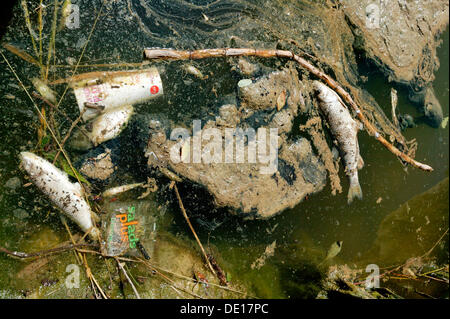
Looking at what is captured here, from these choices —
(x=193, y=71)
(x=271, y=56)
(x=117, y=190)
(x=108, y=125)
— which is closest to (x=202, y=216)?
(x=117, y=190)

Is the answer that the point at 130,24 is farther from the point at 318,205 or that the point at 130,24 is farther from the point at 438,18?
the point at 438,18

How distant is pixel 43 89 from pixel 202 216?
160 centimetres

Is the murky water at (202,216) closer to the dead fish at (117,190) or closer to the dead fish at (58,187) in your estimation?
the dead fish at (58,187)

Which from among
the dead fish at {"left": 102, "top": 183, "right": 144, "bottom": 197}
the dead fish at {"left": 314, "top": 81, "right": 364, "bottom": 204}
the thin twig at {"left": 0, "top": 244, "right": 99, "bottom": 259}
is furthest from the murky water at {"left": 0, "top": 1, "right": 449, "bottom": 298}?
the dead fish at {"left": 102, "top": 183, "right": 144, "bottom": 197}

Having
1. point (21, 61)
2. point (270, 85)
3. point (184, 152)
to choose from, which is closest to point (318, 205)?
point (270, 85)

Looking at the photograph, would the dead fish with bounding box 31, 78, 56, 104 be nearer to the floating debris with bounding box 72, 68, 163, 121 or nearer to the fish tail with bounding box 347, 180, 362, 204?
the floating debris with bounding box 72, 68, 163, 121

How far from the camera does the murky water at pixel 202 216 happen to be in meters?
2.35

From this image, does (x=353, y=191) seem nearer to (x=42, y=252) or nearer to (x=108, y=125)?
(x=108, y=125)

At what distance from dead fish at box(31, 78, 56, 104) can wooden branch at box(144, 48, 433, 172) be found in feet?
2.53

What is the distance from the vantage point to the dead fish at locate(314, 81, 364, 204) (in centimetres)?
289

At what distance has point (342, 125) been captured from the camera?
294 centimetres

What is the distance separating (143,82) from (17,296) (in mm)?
1928
